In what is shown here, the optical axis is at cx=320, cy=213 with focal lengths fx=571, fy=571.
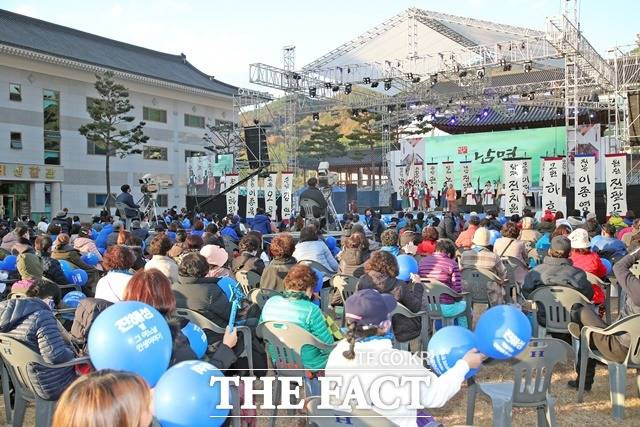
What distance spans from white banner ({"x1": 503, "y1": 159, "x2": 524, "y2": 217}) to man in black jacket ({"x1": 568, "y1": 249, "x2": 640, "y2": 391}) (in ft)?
35.7

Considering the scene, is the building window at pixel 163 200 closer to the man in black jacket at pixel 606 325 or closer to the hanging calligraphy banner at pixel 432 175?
the hanging calligraphy banner at pixel 432 175

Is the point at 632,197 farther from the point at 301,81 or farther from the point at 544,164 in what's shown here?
the point at 301,81

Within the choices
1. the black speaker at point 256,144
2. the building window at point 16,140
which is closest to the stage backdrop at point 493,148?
the black speaker at point 256,144

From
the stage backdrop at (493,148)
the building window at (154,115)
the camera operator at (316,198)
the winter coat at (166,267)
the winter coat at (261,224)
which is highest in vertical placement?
the building window at (154,115)

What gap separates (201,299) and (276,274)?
1189 mm

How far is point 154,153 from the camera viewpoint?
27875 millimetres

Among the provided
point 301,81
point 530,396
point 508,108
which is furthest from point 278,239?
point 508,108

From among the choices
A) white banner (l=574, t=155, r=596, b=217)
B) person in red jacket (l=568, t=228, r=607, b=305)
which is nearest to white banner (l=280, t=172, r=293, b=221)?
white banner (l=574, t=155, r=596, b=217)

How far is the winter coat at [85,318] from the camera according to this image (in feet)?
11.1

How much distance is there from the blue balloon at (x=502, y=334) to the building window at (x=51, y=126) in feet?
77.8

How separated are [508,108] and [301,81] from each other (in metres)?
9.51

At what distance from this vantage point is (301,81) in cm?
2128

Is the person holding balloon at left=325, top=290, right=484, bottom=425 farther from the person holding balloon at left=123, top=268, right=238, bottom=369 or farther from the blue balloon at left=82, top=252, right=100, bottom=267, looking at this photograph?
the blue balloon at left=82, top=252, right=100, bottom=267

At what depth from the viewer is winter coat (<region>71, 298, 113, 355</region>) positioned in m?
3.38
